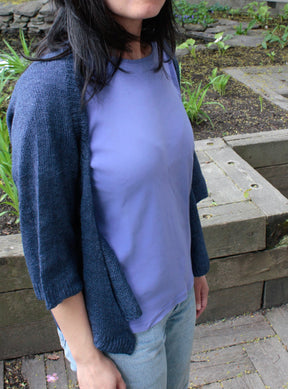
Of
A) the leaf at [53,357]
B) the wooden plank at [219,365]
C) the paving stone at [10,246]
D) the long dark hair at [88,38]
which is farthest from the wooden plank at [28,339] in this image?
the long dark hair at [88,38]

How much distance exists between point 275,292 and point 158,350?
161 centimetres

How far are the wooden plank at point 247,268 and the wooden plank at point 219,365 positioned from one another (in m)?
0.33

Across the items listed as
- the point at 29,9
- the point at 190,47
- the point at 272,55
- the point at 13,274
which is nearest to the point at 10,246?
the point at 13,274

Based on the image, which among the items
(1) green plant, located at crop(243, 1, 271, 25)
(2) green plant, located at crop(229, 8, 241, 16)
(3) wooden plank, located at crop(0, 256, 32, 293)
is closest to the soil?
(3) wooden plank, located at crop(0, 256, 32, 293)

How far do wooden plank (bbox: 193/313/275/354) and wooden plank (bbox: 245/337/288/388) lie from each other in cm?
6

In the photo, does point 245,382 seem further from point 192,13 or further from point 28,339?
point 192,13

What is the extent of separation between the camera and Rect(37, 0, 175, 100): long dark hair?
0.87m

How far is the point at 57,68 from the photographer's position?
2.75ft

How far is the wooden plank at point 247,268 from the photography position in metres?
2.25

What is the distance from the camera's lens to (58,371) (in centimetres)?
216

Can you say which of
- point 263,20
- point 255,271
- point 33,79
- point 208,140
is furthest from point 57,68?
point 263,20

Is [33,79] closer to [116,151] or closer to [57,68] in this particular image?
[57,68]

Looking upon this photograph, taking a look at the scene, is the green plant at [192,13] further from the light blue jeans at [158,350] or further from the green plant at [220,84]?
the light blue jeans at [158,350]

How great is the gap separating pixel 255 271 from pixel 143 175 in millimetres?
1617
